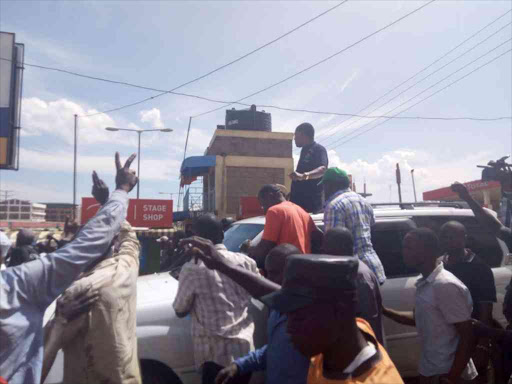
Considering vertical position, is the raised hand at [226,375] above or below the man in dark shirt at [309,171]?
below

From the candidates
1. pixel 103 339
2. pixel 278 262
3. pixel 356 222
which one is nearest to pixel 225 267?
pixel 278 262

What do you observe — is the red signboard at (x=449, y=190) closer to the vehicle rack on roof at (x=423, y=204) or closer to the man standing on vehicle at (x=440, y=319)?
the vehicle rack on roof at (x=423, y=204)

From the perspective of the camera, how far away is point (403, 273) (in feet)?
13.8

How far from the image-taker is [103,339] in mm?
2191

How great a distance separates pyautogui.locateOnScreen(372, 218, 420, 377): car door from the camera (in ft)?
13.1

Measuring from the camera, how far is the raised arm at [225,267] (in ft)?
7.64

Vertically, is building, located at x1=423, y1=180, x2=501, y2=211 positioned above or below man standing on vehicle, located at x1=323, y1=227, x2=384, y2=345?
above

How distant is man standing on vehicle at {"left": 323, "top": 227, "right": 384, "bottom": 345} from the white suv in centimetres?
91

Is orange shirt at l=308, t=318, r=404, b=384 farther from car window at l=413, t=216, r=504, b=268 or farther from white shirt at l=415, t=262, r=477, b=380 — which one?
car window at l=413, t=216, r=504, b=268

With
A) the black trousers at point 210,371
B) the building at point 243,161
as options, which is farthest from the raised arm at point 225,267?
the building at point 243,161

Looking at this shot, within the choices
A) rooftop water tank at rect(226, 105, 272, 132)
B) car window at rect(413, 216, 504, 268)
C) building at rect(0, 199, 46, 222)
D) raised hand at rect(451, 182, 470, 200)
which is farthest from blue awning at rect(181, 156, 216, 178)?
building at rect(0, 199, 46, 222)

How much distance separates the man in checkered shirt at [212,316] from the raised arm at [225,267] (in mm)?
469

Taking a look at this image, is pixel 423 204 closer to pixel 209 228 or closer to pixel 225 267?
pixel 209 228

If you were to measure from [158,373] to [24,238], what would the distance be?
10.3 ft
